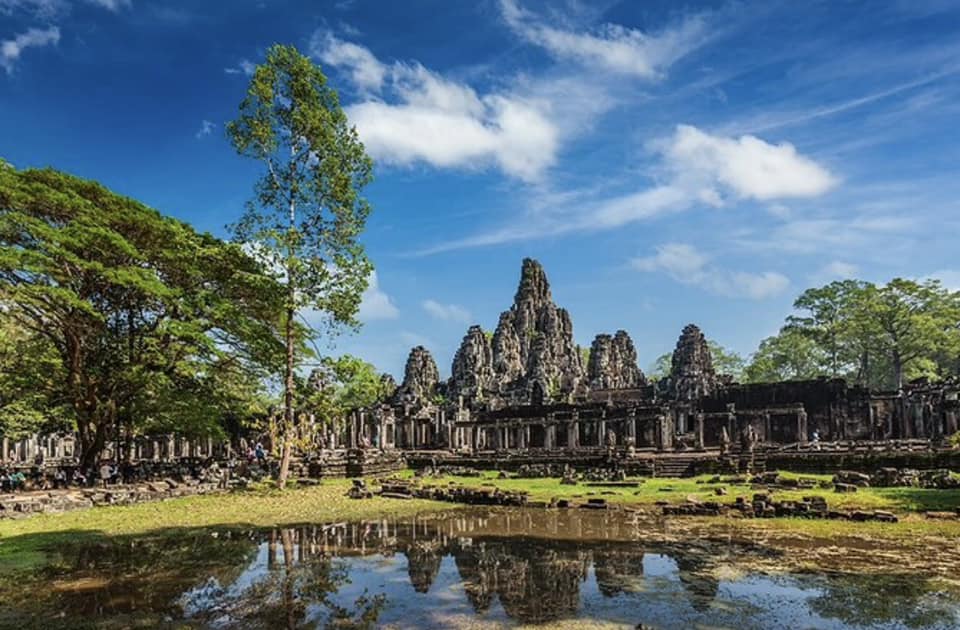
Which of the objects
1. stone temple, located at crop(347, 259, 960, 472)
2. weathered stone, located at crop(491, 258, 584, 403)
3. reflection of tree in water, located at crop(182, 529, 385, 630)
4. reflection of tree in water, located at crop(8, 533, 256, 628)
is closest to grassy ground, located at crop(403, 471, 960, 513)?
stone temple, located at crop(347, 259, 960, 472)

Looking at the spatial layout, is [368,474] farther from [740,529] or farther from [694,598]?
[694,598]

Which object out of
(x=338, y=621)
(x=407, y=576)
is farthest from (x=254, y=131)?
(x=338, y=621)

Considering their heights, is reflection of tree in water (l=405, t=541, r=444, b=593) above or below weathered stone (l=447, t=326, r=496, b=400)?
below

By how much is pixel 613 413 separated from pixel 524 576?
3223 cm

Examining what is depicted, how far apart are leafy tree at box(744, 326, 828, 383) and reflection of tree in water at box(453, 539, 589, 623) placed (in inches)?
2327

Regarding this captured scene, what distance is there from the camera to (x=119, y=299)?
24.8 metres

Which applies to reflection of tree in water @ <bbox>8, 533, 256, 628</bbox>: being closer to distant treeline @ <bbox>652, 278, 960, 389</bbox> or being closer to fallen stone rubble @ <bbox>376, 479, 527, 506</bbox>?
fallen stone rubble @ <bbox>376, 479, 527, 506</bbox>

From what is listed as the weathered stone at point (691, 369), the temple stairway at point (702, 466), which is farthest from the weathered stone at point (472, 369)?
the temple stairway at point (702, 466)

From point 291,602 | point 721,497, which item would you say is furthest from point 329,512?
point 721,497

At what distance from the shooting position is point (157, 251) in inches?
976

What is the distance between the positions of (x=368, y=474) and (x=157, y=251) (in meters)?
13.6

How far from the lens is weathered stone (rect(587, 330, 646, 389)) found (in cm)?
6803

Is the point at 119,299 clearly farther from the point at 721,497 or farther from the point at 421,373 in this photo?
the point at 421,373

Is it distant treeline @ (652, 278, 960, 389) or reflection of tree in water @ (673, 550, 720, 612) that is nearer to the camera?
reflection of tree in water @ (673, 550, 720, 612)
